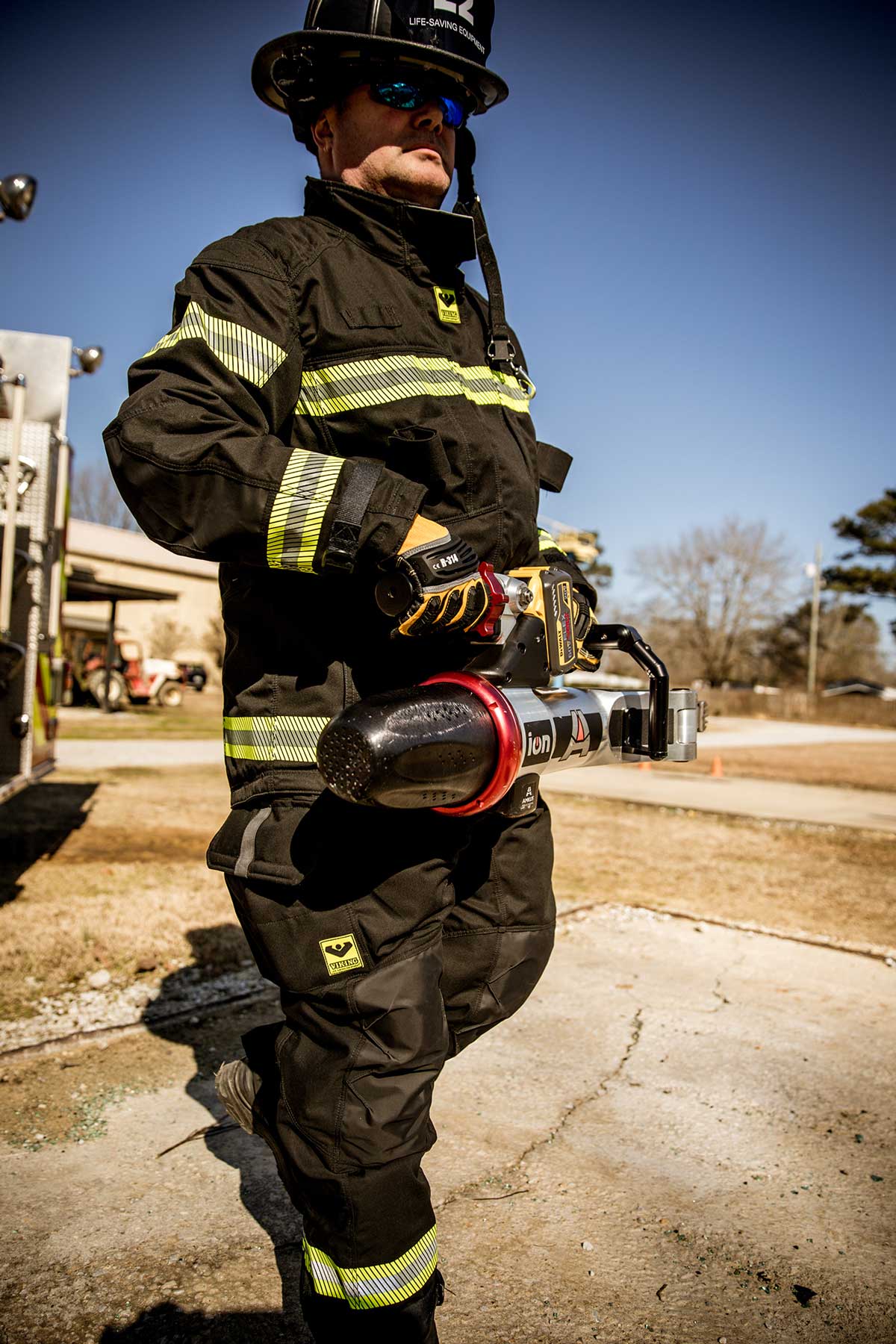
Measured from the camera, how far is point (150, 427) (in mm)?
1436

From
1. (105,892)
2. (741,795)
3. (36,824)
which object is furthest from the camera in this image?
(741,795)

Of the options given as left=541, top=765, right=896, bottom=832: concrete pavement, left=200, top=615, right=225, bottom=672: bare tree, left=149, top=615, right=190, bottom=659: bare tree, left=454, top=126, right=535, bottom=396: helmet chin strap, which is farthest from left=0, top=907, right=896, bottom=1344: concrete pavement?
left=200, top=615, right=225, bottom=672: bare tree

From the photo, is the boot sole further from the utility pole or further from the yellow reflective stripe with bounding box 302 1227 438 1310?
the utility pole

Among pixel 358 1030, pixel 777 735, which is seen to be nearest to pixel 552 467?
Answer: pixel 358 1030

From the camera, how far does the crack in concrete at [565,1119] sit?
2.12 m

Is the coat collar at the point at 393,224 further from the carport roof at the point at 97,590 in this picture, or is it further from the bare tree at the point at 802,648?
the bare tree at the point at 802,648

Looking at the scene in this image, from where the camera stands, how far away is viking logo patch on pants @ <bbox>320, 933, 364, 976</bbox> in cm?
149

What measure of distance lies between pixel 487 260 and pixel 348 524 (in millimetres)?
979

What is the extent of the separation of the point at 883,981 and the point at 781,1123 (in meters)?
1.36

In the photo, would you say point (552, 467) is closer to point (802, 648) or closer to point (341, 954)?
point (341, 954)

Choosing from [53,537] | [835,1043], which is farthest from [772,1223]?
[53,537]

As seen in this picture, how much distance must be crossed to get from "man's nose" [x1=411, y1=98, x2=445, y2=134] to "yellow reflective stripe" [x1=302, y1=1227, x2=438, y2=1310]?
2001 mm

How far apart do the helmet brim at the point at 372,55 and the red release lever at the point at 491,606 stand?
3.25 ft

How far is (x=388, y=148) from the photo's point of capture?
182 cm
